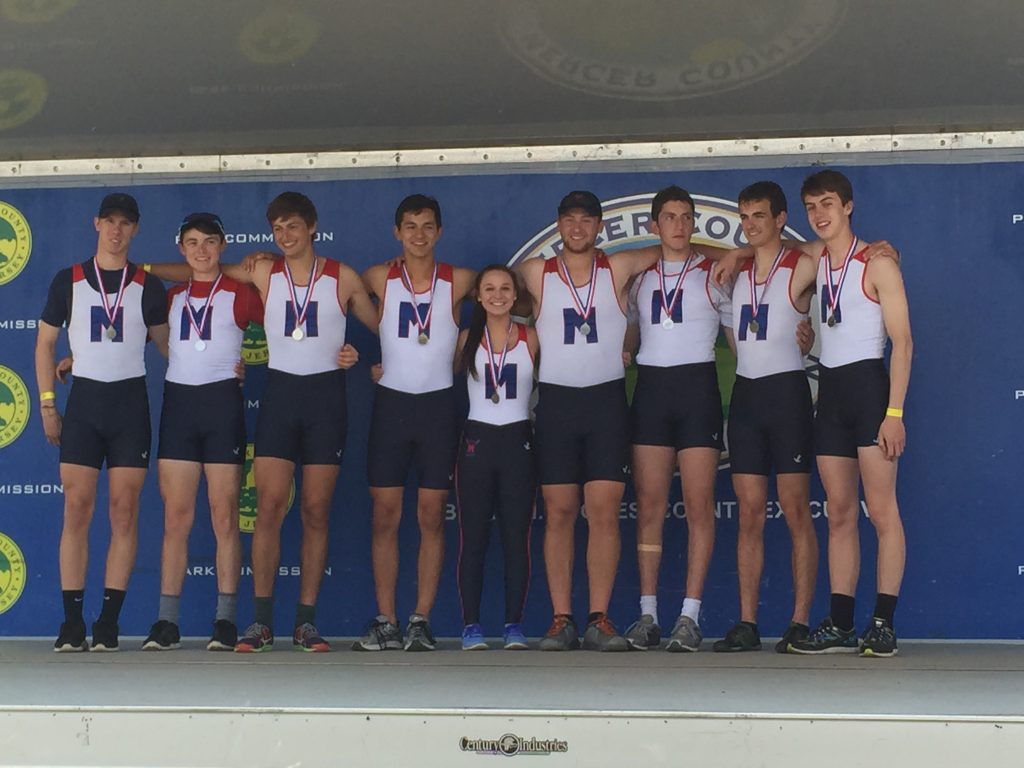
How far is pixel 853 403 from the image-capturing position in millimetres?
3695

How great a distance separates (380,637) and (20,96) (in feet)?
6.33

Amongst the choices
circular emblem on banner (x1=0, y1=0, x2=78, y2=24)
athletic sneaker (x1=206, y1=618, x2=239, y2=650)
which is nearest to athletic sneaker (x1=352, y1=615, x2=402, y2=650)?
athletic sneaker (x1=206, y1=618, x2=239, y2=650)

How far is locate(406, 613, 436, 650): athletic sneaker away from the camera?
389 cm

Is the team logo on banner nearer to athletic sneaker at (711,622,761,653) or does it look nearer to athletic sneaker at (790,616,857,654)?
athletic sneaker at (711,622,761,653)

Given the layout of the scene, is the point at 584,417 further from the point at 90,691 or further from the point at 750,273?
the point at 90,691

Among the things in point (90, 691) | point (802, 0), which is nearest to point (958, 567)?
point (802, 0)

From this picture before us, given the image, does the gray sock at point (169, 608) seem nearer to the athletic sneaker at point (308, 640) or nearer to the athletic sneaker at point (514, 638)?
the athletic sneaker at point (308, 640)

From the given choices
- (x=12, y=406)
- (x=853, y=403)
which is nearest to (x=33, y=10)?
(x=12, y=406)

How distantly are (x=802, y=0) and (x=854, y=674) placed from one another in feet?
5.23

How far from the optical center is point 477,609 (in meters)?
4.00

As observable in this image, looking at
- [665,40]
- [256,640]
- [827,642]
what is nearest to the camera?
[665,40]

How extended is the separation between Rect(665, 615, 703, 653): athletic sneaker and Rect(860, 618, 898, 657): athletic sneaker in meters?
0.50

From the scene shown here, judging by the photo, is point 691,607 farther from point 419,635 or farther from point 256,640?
point 256,640

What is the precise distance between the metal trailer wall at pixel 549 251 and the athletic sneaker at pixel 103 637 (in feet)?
2.02
